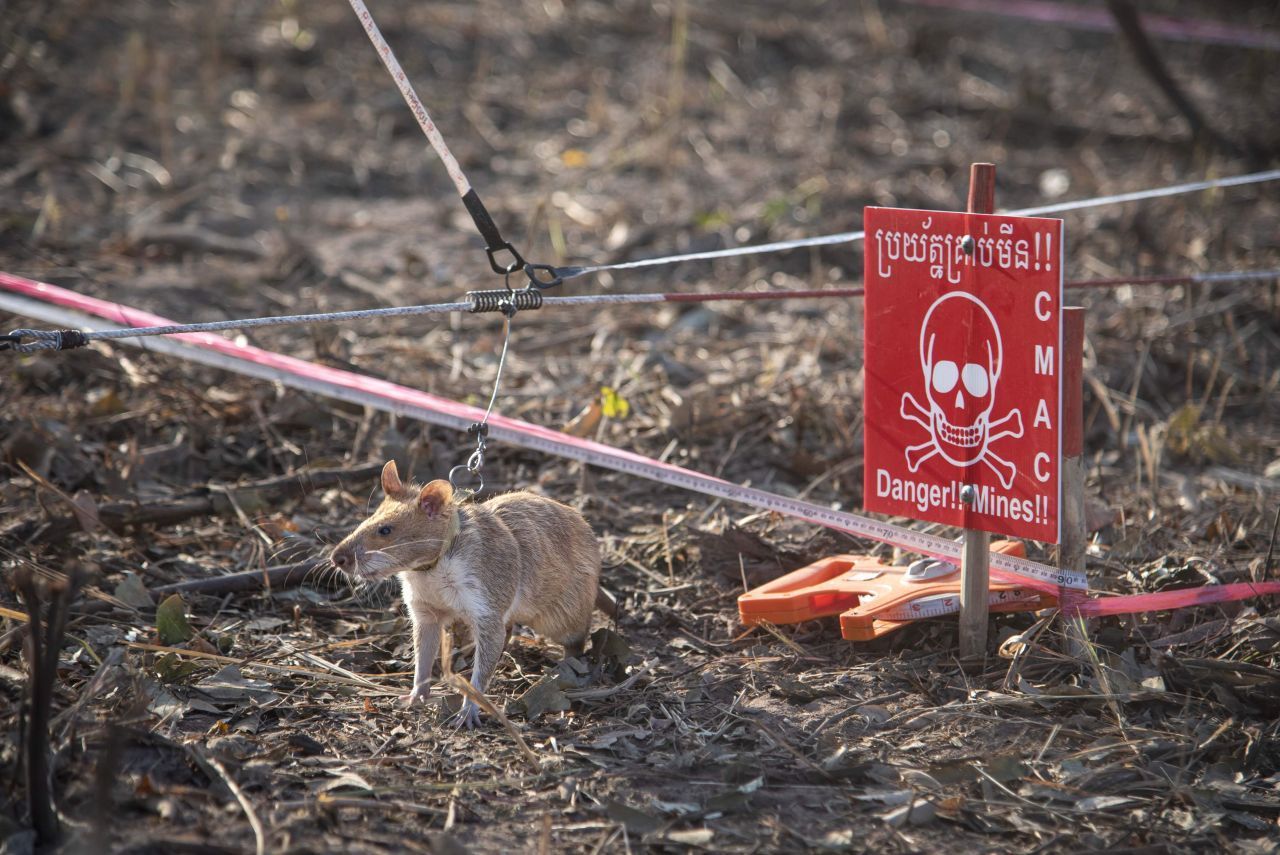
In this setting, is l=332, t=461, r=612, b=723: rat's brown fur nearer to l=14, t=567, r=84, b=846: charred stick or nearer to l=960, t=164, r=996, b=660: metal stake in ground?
l=14, t=567, r=84, b=846: charred stick

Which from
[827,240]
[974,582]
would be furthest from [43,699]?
[827,240]

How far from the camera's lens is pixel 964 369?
4.10 metres

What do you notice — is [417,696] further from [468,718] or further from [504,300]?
[504,300]

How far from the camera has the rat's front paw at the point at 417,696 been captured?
4.14 metres

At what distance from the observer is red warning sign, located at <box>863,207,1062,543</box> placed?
3.93 metres

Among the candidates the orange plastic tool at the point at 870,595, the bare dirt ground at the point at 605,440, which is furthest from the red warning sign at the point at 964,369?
the bare dirt ground at the point at 605,440

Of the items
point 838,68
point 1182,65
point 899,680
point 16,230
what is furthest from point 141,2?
point 899,680

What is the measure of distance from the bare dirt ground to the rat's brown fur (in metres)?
0.18

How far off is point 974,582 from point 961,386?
0.65 metres

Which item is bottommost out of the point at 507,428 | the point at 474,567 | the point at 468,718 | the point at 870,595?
the point at 468,718

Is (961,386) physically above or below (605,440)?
above

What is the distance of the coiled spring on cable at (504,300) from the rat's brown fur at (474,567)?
0.61 meters

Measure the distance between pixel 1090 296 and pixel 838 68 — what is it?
674cm

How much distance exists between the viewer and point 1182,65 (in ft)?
49.3
